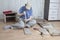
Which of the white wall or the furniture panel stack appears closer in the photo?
the furniture panel stack

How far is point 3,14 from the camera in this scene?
249cm

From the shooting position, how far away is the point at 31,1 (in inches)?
104

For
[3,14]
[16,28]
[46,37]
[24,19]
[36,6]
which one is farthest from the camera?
[36,6]

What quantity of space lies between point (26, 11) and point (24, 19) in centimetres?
14

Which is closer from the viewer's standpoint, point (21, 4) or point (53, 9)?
point (53, 9)

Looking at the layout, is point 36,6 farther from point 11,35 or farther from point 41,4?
point 11,35

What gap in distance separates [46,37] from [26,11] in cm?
69

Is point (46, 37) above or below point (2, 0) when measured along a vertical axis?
below

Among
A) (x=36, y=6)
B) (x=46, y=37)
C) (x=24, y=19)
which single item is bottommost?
(x=46, y=37)

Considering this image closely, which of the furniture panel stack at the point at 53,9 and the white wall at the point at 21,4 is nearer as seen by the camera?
the furniture panel stack at the point at 53,9

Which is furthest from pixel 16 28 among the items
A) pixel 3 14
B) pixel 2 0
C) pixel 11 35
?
pixel 2 0

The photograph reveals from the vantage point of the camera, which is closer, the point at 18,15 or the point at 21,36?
the point at 21,36

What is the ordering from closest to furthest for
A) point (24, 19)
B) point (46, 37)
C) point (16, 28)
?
point (46, 37)
point (16, 28)
point (24, 19)

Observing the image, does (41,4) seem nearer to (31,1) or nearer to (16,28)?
(31,1)
